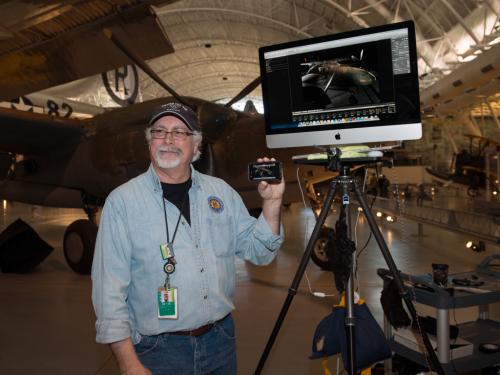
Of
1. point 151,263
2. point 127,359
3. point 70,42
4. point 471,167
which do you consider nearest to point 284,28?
point 471,167

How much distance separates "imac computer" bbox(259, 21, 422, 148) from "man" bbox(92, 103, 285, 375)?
0.51m

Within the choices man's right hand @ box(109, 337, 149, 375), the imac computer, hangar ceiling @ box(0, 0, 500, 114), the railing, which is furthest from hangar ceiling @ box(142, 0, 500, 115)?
man's right hand @ box(109, 337, 149, 375)

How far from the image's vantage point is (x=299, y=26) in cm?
2945

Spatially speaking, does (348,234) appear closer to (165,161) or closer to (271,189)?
(271,189)

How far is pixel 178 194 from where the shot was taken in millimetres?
2113

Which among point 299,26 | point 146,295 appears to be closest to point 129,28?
point 146,295

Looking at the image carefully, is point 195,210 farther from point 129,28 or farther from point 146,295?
point 129,28

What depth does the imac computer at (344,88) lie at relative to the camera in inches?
86.6

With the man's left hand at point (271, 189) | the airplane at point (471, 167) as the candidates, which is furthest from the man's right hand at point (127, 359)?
the airplane at point (471, 167)

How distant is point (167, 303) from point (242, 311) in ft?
11.1

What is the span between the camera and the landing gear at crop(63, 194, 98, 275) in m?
7.33

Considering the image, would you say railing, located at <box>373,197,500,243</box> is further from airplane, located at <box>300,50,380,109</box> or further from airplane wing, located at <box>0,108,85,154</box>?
airplane wing, located at <box>0,108,85,154</box>

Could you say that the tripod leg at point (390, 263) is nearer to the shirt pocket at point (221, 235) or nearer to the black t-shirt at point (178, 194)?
the shirt pocket at point (221, 235)

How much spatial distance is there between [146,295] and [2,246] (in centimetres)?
686
